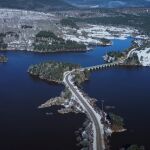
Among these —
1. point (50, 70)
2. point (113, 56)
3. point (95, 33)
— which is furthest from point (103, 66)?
point (95, 33)

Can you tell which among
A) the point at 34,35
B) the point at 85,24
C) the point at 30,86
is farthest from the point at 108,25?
the point at 30,86

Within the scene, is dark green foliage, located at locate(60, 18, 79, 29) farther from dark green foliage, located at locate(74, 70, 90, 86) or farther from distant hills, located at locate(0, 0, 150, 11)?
dark green foliage, located at locate(74, 70, 90, 86)

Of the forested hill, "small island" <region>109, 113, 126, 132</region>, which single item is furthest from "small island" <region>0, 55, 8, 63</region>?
the forested hill

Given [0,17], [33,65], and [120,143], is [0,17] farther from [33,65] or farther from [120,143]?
[120,143]

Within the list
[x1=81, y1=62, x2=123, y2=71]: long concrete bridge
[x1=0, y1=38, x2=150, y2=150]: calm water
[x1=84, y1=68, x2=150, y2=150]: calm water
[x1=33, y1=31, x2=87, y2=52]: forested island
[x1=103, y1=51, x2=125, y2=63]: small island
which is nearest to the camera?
[x1=0, y1=38, x2=150, y2=150]: calm water

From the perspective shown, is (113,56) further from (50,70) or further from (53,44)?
(50,70)

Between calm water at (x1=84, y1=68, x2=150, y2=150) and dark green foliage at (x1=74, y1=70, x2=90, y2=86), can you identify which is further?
dark green foliage at (x1=74, y1=70, x2=90, y2=86)

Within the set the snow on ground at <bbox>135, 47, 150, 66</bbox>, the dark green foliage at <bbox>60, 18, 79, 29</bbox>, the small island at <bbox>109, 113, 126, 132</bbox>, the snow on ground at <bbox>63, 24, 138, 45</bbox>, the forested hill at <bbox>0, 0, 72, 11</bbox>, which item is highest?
the forested hill at <bbox>0, 0, 72, 11</bbox>
